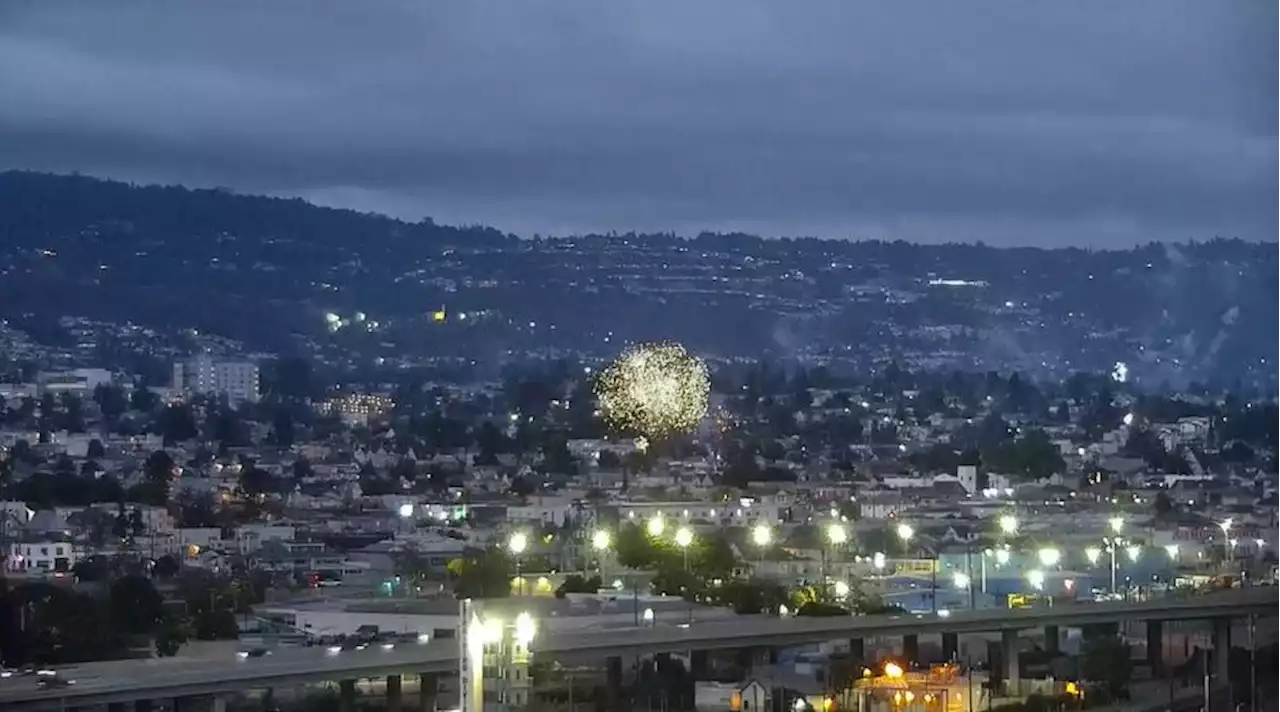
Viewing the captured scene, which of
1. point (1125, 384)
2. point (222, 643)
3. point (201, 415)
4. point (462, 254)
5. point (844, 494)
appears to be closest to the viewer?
point (222, 643)

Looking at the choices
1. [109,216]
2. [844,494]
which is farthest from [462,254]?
[844,494]

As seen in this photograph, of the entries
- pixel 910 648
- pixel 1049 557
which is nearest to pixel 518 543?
pixel 1049 557

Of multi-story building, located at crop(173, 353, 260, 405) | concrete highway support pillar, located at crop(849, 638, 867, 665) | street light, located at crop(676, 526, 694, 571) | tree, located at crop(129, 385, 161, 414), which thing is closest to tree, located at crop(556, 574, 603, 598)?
street light, located at crop(676, 526, 694, 571)

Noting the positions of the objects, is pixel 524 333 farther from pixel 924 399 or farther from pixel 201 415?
pixel 201 415

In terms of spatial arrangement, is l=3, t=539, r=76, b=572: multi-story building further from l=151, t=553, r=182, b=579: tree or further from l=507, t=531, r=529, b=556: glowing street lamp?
l=507, t=531, r=529, b=556: glowing street lamp

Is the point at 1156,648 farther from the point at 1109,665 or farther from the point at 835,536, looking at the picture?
the point at 835,536
